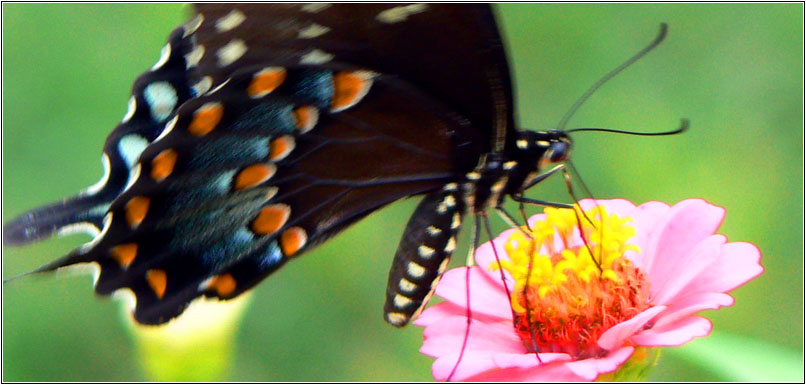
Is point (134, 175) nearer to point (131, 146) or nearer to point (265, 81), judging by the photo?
point (131, 146)

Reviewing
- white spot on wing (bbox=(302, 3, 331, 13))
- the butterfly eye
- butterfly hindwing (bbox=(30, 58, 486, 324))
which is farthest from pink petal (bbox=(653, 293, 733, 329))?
white spot on wing (bbox=(302, 3, 331, 13))

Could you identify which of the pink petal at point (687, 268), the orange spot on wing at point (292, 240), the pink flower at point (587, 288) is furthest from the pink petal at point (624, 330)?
the orange spot on wing at point (292, 240)

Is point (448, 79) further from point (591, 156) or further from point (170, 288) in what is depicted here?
point (591, 156)

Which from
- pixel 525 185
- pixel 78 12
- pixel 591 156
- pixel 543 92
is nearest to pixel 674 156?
pixel 591 156

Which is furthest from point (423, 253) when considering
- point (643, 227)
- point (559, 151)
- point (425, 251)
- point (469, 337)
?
point (643, 227)

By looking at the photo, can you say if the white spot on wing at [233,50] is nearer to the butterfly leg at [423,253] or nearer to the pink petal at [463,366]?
the butterfly leg at [423,253]

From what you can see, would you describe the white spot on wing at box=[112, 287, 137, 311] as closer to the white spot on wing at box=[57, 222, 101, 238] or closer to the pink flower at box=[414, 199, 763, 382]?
A: the white spot on wing at box=[57, 222, 101, 238]

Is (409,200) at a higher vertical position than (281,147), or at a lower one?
lower
